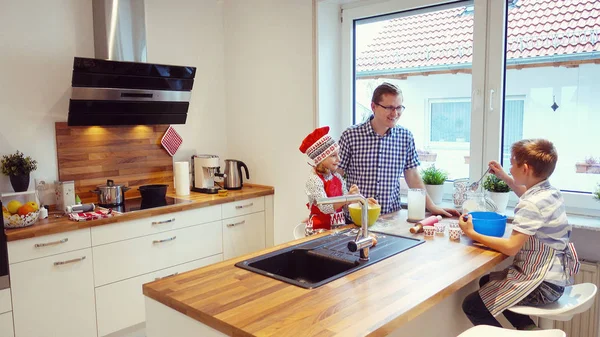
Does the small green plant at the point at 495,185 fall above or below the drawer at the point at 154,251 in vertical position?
above

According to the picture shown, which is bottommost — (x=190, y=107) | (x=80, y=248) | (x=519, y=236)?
(x=80, y=248)

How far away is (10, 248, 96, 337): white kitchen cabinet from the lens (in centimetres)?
250

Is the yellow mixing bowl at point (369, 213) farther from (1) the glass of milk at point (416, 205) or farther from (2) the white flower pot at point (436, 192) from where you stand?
(2) the white flower pot at point (436, 192)

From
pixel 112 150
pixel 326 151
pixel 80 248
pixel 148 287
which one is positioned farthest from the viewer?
pixel 112 150

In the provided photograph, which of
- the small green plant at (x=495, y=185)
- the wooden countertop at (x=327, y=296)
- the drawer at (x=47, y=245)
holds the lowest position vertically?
the drawer at (x=47, y=245)

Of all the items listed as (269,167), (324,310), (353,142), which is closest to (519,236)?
(324,310)

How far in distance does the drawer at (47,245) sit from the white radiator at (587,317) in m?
2.61

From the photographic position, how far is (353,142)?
2777mm

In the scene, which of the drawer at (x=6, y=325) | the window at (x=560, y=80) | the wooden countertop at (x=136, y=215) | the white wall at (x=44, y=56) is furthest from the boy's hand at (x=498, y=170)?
the drawer at (x=6, y=325)

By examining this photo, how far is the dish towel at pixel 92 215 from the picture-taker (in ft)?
8.87

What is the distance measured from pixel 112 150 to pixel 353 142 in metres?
1.76

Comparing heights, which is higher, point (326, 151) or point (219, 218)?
point (326, 151)

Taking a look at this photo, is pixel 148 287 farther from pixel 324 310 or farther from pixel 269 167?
pixel 269 167

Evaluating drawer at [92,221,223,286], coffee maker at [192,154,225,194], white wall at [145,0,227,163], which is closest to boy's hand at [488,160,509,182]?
drawer at [92,221,223,286]
